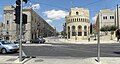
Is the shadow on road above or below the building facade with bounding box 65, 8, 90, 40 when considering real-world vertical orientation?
below

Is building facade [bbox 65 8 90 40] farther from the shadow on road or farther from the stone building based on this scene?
the shadow on road

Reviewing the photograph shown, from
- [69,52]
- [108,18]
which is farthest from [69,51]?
[108,18]

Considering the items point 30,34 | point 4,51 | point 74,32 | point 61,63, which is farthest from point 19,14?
point 74,32

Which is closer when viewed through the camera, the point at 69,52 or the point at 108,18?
the point at 69,52

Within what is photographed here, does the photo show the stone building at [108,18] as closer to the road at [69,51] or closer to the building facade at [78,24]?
the building facade at [78,24]

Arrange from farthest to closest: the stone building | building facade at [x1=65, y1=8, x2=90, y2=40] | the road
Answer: building facade at [x1=65, y1=8, x2=90, y2=40], the stone building, the road

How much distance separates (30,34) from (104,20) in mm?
34699

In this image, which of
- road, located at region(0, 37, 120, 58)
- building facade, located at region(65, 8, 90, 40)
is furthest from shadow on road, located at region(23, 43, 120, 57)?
building facade, located at region(65, 8, 90, 40)

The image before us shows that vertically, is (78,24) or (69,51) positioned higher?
(78,24)

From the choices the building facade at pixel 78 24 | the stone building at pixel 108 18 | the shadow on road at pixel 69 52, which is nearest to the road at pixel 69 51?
the shadow on road at pixel 69 52

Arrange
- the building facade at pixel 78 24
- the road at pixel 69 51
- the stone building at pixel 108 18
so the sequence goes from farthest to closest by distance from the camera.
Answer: the building facade at pixel 78 24 → the stone building at pixel 108 18 → the road at pixel 69 51

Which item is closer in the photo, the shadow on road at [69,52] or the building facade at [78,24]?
the shadow on road at [69,52]

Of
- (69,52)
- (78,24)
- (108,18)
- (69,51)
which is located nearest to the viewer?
(69,52)

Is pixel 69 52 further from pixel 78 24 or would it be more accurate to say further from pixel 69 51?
pixel 78 24
